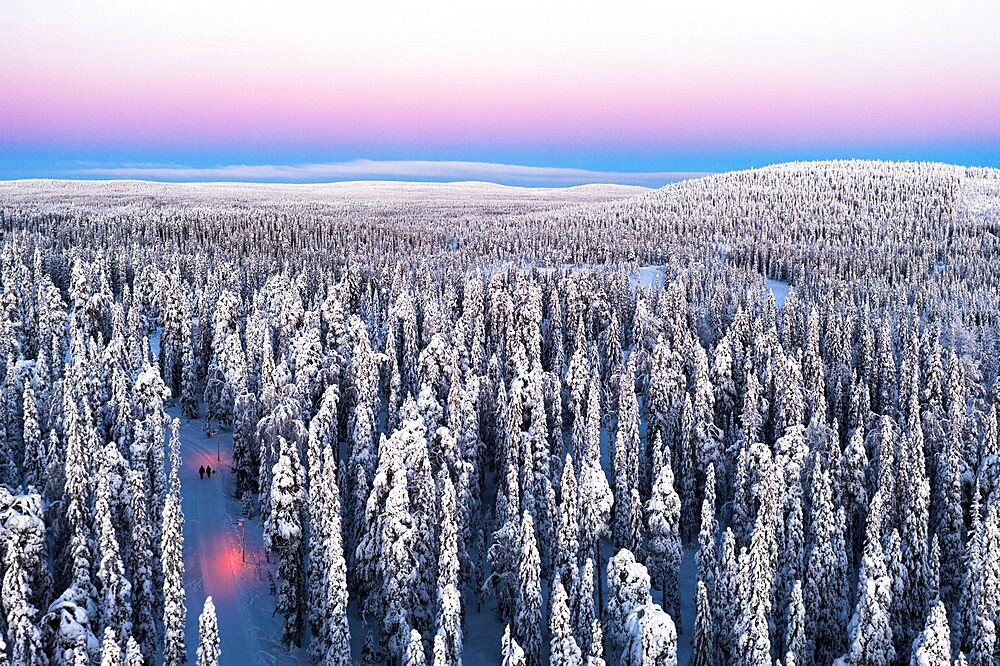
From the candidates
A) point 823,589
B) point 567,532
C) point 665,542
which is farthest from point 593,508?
point 823,589

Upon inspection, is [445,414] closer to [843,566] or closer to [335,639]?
[335,639]

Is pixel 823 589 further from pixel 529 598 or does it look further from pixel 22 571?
pixel 22 571

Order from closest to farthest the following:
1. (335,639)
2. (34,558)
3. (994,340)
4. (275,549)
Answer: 1. (34,558)
2. (335,639)
3. (275,549)
4. (994,340)

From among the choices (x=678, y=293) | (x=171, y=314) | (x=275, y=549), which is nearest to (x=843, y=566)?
(x=275, y=549)

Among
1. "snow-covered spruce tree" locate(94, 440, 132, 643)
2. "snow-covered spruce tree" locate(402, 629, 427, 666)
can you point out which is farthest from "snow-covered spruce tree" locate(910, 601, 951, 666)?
"snow-covered spruce tree" locate(94, 440, 132, 643)

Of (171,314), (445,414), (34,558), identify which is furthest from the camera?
(171,314)

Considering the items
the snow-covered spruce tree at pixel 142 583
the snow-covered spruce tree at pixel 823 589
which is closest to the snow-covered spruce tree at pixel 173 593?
the snow-covered spruce tree at pixel 142 583

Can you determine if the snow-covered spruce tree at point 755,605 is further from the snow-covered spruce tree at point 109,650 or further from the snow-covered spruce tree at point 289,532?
the snow-covered spruce tree at point 109,650
